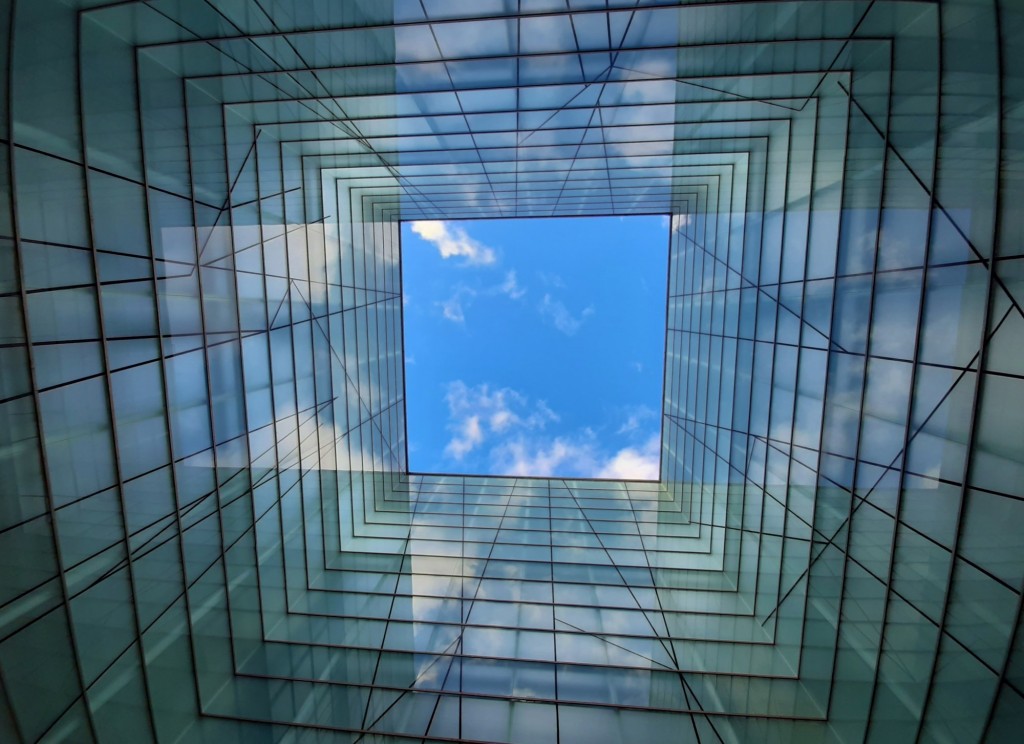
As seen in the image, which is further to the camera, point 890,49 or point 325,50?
point 325,50

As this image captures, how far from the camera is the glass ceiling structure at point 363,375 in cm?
1041

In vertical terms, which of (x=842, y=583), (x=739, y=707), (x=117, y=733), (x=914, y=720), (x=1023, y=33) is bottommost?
(x=739, y=707)

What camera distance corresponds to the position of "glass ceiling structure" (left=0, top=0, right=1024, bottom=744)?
10414 mm

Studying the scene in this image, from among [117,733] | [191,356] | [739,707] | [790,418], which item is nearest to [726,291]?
[790,418]

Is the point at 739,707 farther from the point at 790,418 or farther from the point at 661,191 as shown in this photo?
the point at 661,191

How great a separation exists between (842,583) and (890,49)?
1390cm

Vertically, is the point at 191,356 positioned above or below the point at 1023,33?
below

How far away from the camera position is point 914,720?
12.3m

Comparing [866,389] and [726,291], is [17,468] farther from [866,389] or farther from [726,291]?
[726,291]

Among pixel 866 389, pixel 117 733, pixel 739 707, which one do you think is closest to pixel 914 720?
pixel 739 707

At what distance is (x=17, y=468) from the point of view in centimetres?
995

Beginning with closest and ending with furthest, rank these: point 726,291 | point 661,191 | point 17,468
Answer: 1. point 17,468
2. point 726,291
3. point 661,191

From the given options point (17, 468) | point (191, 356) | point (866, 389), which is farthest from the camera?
point (191, 356)

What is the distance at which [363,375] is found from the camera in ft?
86.8
